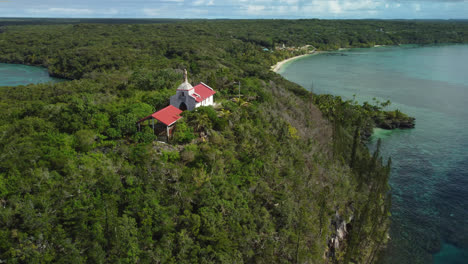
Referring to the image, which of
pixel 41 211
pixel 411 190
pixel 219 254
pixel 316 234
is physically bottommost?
pixel 411 190

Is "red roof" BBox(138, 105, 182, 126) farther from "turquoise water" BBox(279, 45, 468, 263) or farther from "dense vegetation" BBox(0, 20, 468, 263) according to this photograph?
"turquoise water" BBox(279, 45, 468, 263)

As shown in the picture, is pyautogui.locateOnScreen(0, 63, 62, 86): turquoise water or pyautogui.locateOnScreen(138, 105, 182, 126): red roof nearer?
pyautogui.locateOnScreen(138, 105, 182, 126): red roof

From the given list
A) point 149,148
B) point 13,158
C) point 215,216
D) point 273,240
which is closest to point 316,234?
point 273,240

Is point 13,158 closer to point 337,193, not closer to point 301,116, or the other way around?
point 337,193

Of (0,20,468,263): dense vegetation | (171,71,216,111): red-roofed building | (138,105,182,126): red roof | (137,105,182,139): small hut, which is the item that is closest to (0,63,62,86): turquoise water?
(0,20,468,263): dense vegetation

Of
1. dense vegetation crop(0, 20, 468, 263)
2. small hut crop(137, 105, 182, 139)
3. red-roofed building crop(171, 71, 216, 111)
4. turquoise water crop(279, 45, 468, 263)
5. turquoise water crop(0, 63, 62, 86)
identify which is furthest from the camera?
turquoise water crop(0, 63, 62, 86)

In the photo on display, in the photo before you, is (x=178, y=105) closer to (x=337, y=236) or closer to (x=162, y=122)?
(x=162, y=122)
